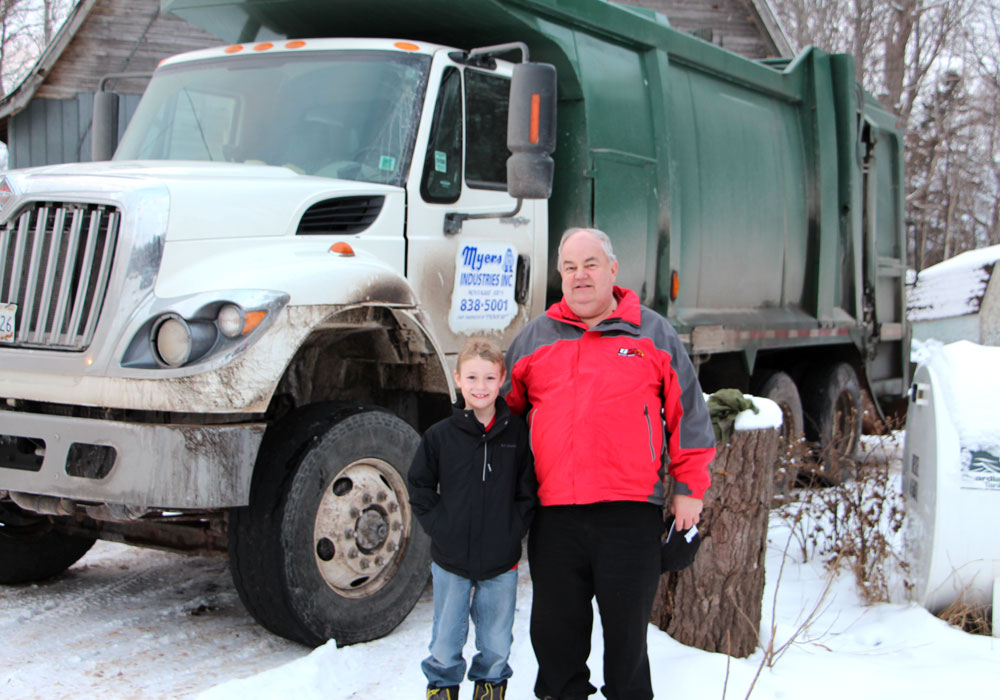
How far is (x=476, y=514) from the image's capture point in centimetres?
330

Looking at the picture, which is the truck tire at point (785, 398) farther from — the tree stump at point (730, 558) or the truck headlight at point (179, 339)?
the truck headlight at point (179, 339)

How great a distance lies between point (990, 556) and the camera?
14.2 ft

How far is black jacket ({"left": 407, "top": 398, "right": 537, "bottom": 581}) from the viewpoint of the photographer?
3.30 m

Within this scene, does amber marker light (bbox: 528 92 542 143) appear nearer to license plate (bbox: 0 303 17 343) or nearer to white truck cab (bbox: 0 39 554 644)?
white truck cab (bbox: 0 39 554 644)

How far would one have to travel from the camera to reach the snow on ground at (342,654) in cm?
365

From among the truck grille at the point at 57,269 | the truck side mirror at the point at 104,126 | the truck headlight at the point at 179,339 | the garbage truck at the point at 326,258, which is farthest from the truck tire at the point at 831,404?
the truck grille at the point at 57,269

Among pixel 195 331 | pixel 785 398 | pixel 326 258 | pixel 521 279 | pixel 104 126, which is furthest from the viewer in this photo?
pixel 785 398

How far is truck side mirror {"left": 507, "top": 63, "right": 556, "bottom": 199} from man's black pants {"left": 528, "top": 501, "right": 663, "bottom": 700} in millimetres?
1808

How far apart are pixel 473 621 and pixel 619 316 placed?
110cm

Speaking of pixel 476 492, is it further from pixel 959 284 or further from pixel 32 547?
pixel 959 284

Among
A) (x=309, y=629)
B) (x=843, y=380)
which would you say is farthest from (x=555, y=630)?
(x=843, y=380)

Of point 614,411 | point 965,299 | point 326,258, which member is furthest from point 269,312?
point 965,299

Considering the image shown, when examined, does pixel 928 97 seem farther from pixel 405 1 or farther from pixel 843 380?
pixel 405 1

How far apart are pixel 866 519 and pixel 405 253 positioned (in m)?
2.64
